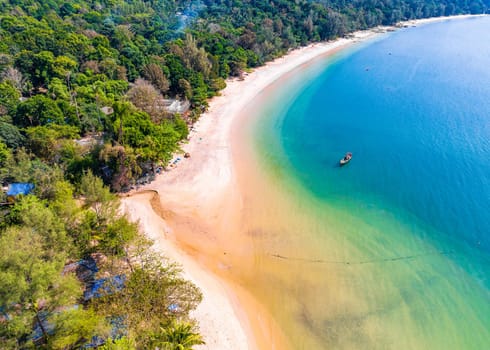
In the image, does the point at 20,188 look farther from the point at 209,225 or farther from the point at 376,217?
the point at 376,217

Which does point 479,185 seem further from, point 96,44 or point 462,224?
point 96,44

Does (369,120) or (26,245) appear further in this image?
(369,120)

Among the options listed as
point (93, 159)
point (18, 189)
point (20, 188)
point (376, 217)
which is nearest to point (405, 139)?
point (376, 217)

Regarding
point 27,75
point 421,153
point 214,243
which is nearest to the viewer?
point 214,243

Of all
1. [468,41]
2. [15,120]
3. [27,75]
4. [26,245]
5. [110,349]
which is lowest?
[468,41]

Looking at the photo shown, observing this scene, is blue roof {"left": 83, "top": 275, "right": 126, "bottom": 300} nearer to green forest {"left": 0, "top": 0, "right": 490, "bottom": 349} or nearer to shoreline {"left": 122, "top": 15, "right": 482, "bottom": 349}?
green forest {"left": 0, "top": 0, "right": 490, "bottom": 349}

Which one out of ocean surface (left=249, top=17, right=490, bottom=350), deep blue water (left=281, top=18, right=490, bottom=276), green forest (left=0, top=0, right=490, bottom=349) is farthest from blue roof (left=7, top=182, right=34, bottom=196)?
deep blue water (left=281, top=18, right=490, bottom=276)

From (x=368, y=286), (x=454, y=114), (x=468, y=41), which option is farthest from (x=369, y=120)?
(x=468, y=41)
